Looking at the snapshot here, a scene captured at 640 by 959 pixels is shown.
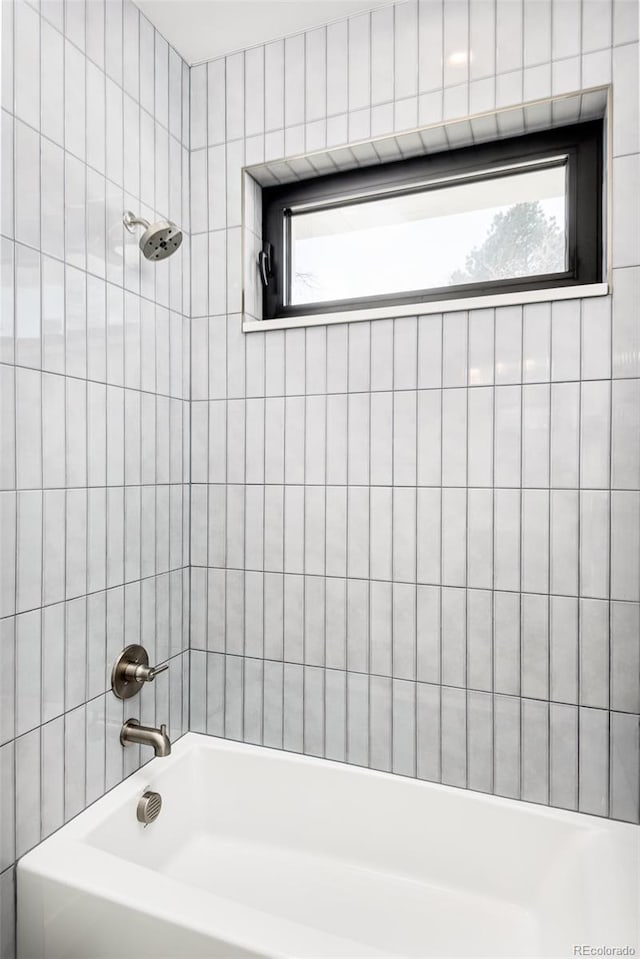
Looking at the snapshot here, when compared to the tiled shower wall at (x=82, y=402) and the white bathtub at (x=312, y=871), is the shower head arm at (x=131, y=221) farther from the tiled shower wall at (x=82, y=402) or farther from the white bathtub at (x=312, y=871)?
the white bathtub at (x=312, y=871)

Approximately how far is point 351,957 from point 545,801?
720 millimetres

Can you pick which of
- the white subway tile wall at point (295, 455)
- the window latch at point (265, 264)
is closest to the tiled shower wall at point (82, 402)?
the white subway tile wall at point (295, 455)

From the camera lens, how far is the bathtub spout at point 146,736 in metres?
1.45

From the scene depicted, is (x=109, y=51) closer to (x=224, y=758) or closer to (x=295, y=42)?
(x=295, y=42)

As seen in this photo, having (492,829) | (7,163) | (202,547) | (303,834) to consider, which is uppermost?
(7,163)

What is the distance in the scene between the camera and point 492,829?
1.48 m

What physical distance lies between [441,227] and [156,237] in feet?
2.62

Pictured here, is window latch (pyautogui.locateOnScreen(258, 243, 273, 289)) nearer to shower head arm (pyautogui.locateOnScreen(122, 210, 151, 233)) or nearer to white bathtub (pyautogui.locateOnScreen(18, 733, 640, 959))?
shower head arm (pyautogui.locateOnScreen(122, 210, 151, 233))

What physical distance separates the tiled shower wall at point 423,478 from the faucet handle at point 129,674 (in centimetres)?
31

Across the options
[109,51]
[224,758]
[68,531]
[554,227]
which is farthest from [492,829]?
[109,51]

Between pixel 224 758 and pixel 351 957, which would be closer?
pixel 351 957

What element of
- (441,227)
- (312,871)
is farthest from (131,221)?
(312,871)

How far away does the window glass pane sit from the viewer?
62.3 inches

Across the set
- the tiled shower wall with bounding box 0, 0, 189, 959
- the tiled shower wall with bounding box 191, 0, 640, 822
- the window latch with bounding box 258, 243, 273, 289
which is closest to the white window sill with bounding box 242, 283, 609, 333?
the tiled shower wall with bounding box 191, 0, 640, 822
